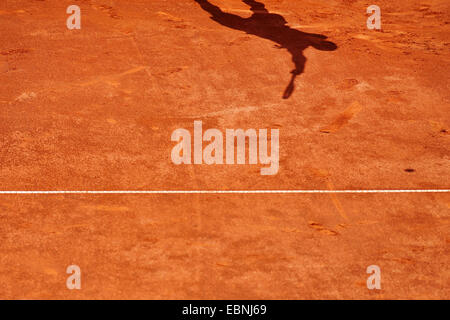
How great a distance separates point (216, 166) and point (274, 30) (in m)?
4.04

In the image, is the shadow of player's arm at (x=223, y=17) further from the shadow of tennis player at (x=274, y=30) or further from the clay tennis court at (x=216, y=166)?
the clay tennis court at (x=216, y=166)

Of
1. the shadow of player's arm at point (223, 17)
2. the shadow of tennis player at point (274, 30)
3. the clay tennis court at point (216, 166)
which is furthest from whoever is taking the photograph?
the shadow of player's arm at point (223, 17)

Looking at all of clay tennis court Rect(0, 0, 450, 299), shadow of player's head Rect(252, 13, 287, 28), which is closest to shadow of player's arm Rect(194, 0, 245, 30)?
clay tennis court Rect(0, 0, 450, 299)

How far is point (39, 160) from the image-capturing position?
5625mm

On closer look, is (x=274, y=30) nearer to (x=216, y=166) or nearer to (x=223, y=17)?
(x=223, y=17)

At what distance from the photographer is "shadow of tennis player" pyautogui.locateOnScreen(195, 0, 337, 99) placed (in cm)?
838

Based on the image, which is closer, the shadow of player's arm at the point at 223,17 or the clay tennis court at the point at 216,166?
the clay tennis court at the point at 216,166

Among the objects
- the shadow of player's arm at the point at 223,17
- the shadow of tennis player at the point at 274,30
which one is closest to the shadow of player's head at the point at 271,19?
the shadow of tennis player at the point at 274,30

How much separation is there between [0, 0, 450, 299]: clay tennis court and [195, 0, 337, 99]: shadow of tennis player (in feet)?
0.17

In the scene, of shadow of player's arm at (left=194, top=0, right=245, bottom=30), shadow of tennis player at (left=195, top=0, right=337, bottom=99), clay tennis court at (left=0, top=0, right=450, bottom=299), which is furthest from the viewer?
→ shadow of player's arm at (left=194, top=0, right=245, bottom=30)

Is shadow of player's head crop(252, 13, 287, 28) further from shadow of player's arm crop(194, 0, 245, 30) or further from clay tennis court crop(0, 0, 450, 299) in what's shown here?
shadow of player's arm crop(194, 0, 245, 30)

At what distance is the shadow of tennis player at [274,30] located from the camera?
838cm

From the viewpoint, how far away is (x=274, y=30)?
29.5 ft
